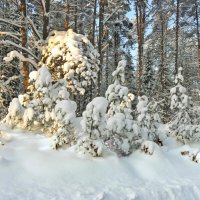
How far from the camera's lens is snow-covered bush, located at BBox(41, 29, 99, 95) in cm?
1290

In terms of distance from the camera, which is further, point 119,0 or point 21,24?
point 119,0

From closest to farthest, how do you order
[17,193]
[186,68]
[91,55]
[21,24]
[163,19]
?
[17,193]
[91,55]
[21,24]
[163,19]
[186,68]

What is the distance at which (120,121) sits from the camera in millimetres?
11000

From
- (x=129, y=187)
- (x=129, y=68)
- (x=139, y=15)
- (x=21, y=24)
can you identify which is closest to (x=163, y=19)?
(x=139, y=15)

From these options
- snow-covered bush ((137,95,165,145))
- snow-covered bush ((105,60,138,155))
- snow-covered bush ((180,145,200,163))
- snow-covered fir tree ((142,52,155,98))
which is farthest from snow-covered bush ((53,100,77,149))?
snow-covered fir tree ((142,52,155,98))

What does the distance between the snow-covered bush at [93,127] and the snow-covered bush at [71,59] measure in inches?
105

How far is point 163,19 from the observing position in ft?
103

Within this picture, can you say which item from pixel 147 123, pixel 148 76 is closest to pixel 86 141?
pixel 147 123

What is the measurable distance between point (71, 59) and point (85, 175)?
4.72m

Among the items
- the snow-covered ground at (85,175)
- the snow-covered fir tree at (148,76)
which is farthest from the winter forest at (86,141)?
the snow-covered fir tree at (148,76)

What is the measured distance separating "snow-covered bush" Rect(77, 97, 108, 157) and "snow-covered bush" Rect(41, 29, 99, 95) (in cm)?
267

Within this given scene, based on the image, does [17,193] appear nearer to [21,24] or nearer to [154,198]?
[154,198]

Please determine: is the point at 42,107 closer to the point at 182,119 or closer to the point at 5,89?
the point at 5,89

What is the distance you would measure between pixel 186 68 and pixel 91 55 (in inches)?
1318
